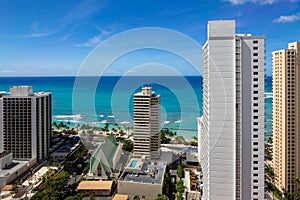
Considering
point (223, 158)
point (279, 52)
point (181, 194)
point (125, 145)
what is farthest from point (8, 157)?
point (279, 52)

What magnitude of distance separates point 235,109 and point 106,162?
357 centimetres

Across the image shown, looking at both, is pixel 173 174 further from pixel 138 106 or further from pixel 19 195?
pixel 19 195

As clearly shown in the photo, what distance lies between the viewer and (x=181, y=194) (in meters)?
5.23

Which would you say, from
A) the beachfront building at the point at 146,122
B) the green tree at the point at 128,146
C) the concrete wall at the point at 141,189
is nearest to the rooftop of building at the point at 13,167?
the green tree at the point at 128,146

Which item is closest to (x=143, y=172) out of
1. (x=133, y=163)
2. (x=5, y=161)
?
(x=133, y=163)

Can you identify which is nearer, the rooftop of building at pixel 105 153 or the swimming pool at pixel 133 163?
the rooftop of building at pixel 105 153

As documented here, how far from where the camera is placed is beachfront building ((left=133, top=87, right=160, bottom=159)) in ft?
23.1

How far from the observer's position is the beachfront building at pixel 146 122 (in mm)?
7047

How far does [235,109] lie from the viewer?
343cm

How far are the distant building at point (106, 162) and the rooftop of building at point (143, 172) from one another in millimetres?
351

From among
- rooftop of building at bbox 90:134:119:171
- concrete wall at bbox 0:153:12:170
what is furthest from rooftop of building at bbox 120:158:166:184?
concrete wall at bbox 0:153:12:170

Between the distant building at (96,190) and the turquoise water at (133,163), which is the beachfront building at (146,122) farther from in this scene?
the distant building at (96,190)

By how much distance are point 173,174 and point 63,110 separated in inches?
496

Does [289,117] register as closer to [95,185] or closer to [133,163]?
[133,163]
